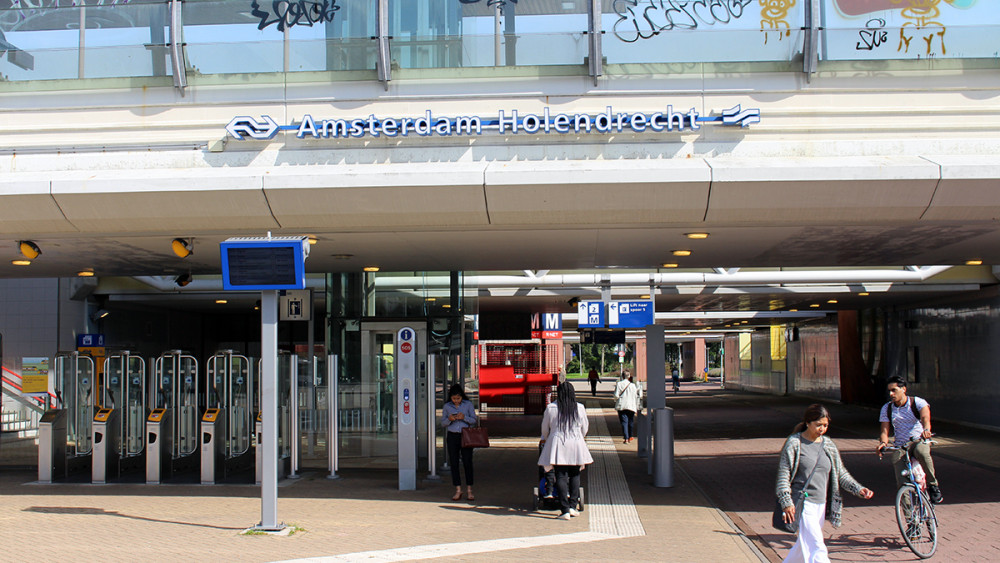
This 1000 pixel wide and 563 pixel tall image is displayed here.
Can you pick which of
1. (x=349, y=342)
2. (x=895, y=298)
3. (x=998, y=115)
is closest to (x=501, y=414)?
(x=895, y=298)

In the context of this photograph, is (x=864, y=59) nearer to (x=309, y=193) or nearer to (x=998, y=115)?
(x=998, y=115)

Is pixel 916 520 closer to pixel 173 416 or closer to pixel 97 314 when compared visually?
pixel 173 416

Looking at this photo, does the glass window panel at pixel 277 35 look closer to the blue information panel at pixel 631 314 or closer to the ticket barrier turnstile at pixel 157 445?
the ticket barrier turnstile at pixel 157 445

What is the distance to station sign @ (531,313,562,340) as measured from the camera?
30.0 metres

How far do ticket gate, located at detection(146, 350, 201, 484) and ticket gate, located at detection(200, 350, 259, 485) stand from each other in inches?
14.0

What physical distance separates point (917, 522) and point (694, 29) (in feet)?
17.9

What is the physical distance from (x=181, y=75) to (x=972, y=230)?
30.0 feet

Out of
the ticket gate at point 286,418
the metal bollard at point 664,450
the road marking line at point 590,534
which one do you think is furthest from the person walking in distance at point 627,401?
the ticket gate at point 286,418

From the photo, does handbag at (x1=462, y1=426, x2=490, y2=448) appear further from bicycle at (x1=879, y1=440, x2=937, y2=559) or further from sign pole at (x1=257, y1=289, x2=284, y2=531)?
bicycle at (x1=879, y1=440, x2=937, y2=559)

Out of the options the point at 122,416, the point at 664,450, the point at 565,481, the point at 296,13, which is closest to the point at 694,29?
the point at 296,13

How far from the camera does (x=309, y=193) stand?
30.1ft

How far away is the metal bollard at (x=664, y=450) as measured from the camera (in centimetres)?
1192

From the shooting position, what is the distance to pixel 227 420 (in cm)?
1334

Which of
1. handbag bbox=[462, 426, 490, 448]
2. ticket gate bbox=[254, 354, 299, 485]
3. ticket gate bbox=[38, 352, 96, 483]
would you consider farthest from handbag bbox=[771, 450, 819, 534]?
ticket gate bbox=[38, 352, 96, 483]
